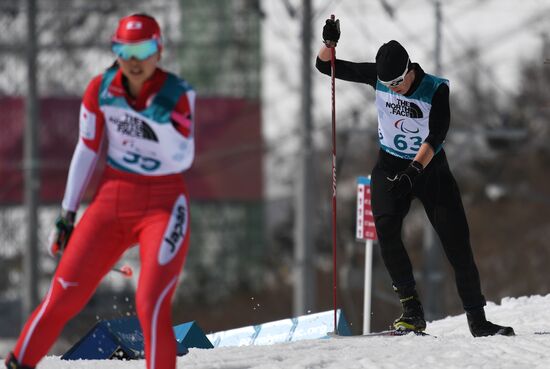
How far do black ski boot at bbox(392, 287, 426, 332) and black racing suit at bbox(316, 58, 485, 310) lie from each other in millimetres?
185

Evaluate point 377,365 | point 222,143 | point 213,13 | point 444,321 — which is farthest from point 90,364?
point 213,13

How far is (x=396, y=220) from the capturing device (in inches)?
384

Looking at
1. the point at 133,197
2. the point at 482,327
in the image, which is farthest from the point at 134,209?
the point at 482,327

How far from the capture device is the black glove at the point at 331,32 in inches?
387

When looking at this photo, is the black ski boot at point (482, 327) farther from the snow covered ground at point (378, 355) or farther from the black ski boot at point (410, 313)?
the black ski boot at point (410, 313)

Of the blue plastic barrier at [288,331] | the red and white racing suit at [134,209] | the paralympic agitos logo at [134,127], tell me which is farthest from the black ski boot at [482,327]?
the paralympic agitos logo at [134,127]

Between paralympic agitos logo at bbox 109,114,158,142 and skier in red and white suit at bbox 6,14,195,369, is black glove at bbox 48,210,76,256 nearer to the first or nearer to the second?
skier in red and white suit at bbox 6,14,195,369

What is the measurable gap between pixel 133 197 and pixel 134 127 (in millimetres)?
353

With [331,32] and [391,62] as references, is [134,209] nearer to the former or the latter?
[391,62]

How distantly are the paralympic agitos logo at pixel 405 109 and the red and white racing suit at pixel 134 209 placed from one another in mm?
2466

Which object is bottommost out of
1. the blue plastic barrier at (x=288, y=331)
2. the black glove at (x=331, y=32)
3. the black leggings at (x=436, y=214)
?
the blue plastic barrier at (x=288, y=331)

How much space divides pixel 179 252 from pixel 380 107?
280 cm

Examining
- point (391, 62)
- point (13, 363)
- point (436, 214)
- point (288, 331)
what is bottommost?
point (288, 331)

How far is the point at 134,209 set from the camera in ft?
23.9
